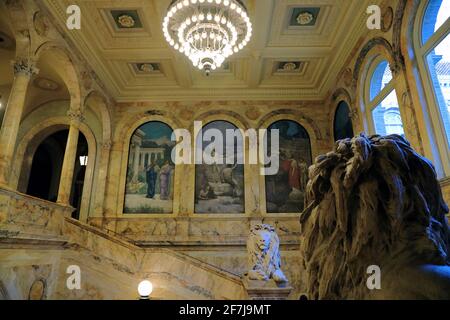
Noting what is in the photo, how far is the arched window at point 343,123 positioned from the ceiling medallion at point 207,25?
528 centimetres

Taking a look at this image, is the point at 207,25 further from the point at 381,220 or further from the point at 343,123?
the point at 343,123

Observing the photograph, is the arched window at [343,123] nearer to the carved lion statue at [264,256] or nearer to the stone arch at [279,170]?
the stone arch at [279,170]

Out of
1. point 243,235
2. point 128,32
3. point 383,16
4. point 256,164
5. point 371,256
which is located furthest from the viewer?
point 256,164

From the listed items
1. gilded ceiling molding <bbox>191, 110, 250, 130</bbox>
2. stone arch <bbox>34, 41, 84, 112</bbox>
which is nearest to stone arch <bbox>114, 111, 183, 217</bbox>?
gilded ceiling molding <bbox>191, 110, 250, 130</bbox>

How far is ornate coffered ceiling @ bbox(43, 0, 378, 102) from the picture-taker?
7.27 m

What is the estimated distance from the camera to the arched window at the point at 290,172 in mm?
10109

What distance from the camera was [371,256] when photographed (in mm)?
1257

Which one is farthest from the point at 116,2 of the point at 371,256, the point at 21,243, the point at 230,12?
the point at 371,256

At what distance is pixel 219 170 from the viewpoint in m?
10.5

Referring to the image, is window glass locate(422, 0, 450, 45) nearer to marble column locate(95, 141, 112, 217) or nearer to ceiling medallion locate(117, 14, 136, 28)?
ceiling medallion locate(117, 14, 136, 28)

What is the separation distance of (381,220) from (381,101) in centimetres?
730

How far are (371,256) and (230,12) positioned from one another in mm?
5595
